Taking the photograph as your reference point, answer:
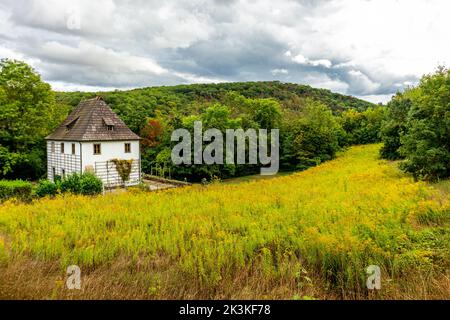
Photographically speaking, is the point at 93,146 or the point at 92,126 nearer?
the point at 93,146

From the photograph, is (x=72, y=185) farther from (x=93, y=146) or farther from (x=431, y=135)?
(x=431, y=135)

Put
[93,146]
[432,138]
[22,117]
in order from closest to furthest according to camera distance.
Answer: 1. [432,138]
2. [93,146]
3. [22,117]

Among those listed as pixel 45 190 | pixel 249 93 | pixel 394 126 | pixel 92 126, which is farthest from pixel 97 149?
pixel 249 93

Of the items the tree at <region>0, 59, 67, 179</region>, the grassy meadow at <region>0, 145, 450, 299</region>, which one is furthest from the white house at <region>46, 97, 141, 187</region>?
the grassy meadow at <region>0, 145, 450, 299</region>

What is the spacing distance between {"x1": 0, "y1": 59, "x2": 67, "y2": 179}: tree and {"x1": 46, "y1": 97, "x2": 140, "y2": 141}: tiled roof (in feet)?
5.21

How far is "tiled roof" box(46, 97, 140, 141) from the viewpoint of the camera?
979 inches

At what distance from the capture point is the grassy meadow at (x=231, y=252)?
4.71m

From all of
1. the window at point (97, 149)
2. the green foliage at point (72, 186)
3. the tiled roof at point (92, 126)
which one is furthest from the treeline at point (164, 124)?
the green foliage at point (72, 186)

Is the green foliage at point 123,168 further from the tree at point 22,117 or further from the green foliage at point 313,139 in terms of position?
the green foliage at point 313,139

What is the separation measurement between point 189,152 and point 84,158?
31.1 feet

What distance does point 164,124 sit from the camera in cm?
3725

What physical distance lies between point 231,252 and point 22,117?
87.9ft

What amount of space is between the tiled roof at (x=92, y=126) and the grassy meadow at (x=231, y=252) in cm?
1553
